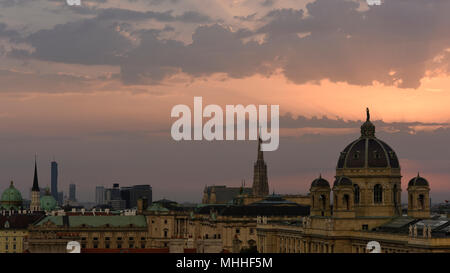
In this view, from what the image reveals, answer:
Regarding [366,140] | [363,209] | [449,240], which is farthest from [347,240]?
[449,240]

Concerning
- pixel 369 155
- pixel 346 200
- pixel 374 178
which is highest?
pixel 369 155

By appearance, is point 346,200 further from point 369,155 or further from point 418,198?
point 418,198

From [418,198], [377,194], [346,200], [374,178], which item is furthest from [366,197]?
[418,198]

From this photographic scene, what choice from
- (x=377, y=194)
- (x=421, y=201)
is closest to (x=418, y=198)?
(x=421, y=201)

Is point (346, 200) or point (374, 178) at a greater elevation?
point (374, 178)

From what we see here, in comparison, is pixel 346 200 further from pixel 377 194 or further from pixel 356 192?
pixel 377 194

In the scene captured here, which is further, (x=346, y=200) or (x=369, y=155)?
(x=369, y=155)

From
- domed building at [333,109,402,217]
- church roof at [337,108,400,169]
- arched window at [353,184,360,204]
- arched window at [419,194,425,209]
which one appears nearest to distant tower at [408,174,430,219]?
arched window at [419,194,425,209]
